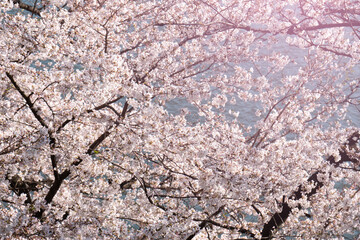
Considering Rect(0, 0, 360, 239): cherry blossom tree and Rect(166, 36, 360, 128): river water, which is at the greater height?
Rect(166, 36, 360, 128): river water

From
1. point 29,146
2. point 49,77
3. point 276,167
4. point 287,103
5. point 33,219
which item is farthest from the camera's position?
point 287,103

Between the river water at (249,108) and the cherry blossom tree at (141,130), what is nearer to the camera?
the cherry blossom tree at (141,130)

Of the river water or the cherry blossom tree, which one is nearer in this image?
the cherry blossom tree

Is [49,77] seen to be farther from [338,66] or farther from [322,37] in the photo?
[338,66]

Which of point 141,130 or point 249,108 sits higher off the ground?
point 249,108

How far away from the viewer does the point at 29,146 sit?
17.9 ft

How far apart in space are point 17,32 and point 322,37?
8605 mm

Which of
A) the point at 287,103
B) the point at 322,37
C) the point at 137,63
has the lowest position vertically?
the point at 137,63

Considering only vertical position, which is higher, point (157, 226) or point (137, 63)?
point (137, 63)

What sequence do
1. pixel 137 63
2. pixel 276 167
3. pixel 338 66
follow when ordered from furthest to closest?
pixel 338 66 < pixel 276 167 < pixel 137 63

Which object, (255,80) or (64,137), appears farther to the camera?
(255,80)

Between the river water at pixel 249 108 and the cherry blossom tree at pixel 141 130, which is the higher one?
the river water at pixel 249 108

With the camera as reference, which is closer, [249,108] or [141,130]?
[141,130]

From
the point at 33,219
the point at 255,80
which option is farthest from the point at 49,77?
the point at 255,80
